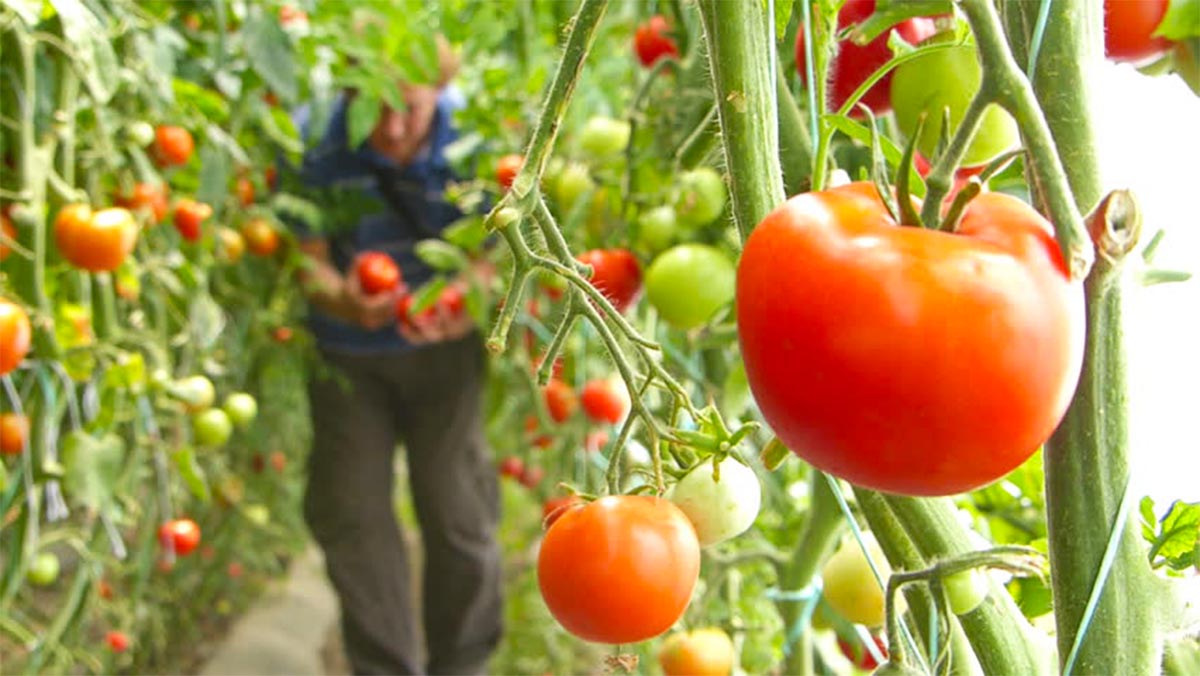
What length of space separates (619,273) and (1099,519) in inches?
26.7

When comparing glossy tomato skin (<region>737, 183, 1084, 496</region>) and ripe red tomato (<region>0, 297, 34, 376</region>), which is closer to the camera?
glossy tomato skin (<region>737, 183, 1084, 496</region>)

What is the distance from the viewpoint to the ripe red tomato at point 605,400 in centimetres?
137

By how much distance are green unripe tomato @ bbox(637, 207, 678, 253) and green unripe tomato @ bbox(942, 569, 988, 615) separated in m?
0.60

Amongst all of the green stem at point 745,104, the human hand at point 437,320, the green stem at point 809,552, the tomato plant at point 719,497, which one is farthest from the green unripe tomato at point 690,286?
the human hand at point 437,320

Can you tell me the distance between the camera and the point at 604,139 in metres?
1.27

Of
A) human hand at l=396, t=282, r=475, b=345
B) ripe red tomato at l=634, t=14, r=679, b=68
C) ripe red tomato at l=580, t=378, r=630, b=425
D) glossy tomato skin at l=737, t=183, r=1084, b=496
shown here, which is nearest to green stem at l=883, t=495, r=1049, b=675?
glossy tomato skin at l=737, t=183, r=1084, b=496

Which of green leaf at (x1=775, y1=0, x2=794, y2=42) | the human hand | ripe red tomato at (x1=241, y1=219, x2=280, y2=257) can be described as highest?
green leaf at (x1=775, y1=0, x2=794, y2=42)

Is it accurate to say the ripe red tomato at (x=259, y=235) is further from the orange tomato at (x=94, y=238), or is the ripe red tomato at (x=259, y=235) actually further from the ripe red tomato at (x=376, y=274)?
the orange tomato at (x=94, y=238)

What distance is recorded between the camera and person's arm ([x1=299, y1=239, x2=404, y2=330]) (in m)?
2.19

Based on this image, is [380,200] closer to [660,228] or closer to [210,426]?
[210,426]

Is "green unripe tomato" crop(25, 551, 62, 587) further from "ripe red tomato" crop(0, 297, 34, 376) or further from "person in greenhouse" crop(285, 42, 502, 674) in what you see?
"person in greenhouse" crop(285, 42, 502, 674)

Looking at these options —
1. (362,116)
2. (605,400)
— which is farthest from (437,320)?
(605,400)

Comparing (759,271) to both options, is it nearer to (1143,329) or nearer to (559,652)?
(1143,329)

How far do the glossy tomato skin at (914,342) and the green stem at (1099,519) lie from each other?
0.23 feet
